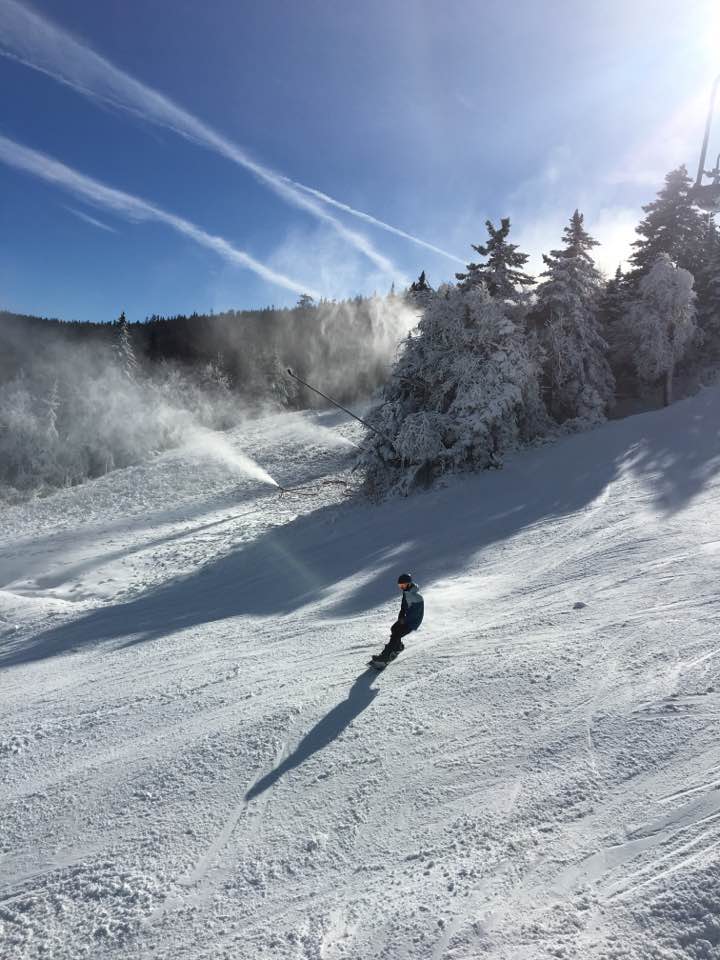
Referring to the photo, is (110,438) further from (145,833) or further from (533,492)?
(145,833)

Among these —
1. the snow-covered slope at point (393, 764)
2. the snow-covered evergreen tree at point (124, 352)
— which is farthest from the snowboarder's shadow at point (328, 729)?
the snow-covered evergreen tree at point (124, 352)

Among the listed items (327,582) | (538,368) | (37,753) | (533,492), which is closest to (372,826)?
(37,753)

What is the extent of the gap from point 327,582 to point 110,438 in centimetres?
3548

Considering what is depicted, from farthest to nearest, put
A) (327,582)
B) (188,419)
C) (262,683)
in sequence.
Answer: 1. (188,419)
2. (327,582)
3. (262,683)

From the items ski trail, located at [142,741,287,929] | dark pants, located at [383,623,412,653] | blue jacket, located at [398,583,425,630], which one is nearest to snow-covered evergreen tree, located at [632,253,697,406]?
blue jacket, located at [398,583,425,630]

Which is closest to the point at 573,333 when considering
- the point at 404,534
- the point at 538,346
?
the point at 538,346

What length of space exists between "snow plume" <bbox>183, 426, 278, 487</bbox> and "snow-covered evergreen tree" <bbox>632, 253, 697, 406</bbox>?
2215 centimetres

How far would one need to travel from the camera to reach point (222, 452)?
41.2 metres

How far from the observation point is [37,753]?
21.7 feet

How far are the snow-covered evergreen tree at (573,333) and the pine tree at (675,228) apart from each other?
6.58 m

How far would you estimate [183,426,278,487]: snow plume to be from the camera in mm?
35250

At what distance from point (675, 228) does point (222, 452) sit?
112ft

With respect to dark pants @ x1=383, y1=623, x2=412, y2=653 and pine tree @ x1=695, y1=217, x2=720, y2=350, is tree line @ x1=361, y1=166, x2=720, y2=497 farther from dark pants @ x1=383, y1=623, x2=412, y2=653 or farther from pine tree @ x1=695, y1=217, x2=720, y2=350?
dark pants @ x1=383, y1=623, x2=412, y2=653

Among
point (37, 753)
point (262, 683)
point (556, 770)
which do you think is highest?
point (556, 770)
